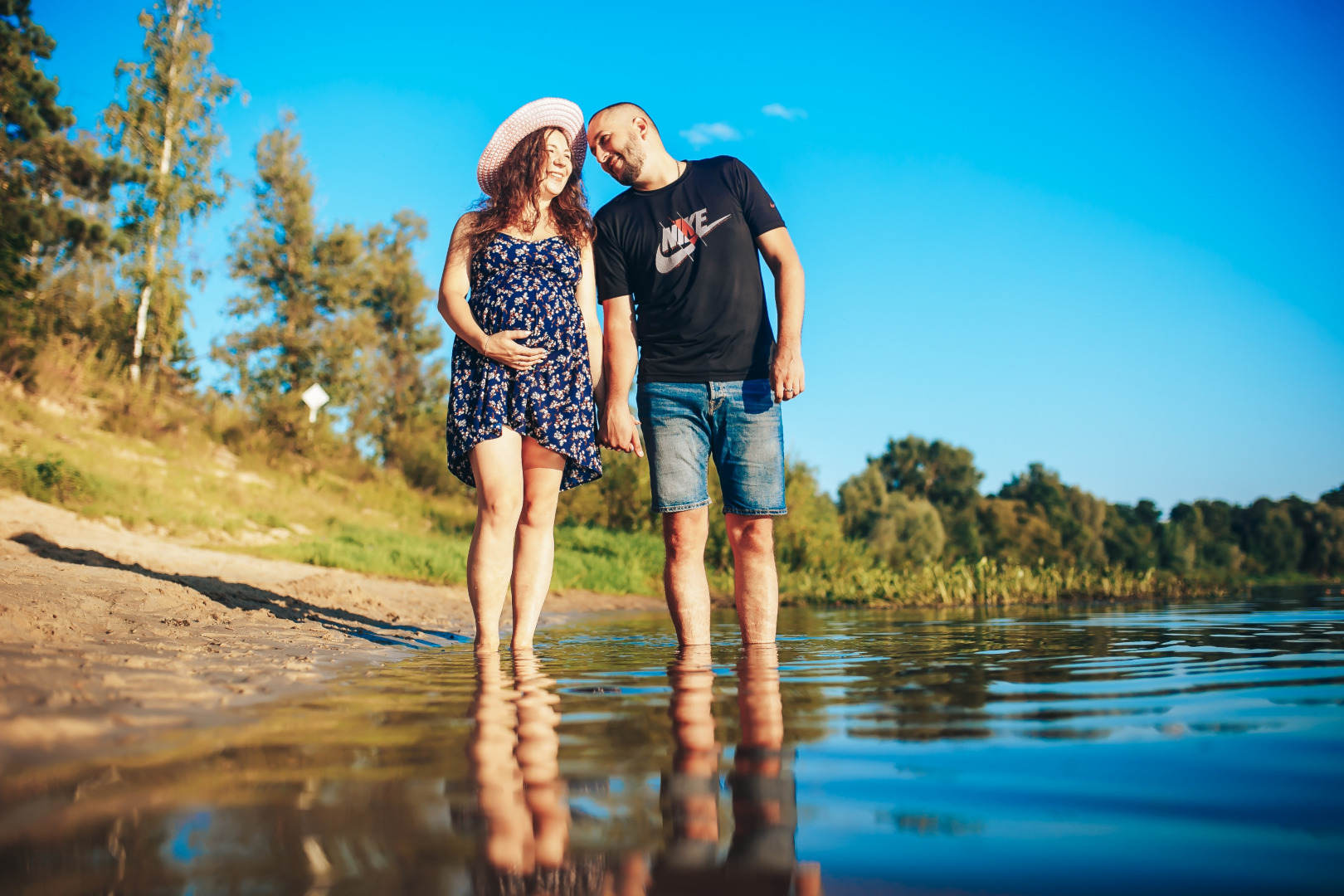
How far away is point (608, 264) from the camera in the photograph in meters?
3.92

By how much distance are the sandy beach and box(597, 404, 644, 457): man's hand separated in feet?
3.95

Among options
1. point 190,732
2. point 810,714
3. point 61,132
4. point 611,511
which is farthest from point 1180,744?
point 61,132

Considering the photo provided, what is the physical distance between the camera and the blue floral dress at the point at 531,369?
140 inches

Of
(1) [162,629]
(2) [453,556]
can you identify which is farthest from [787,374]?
(2) [453,556]

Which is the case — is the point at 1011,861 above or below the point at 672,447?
below

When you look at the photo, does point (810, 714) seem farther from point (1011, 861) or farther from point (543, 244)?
point (543, 244)

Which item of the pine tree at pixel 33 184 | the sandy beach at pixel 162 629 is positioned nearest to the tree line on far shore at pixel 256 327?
the pine tree at pixel 33 184

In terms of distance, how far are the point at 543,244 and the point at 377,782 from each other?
2915mm

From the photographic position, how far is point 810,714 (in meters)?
1.72

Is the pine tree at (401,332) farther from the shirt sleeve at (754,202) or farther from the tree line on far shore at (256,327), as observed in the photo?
the shirt sleeve at (754,202)

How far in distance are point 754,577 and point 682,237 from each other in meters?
1.48

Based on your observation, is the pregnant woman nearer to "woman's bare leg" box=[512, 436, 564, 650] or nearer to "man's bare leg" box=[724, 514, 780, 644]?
"woman's bare leg" box=[512, 436, 564, 650]

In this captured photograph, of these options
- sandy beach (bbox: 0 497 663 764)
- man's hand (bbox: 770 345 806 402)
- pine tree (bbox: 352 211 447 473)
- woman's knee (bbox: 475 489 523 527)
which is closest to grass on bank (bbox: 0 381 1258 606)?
sandy beach (bbox: 0 497 663 764)

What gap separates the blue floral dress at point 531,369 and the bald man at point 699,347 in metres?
0.18
